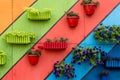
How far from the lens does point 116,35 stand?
4137 millimetres

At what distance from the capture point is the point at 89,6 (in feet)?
13.6

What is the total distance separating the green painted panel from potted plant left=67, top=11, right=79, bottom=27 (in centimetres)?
12

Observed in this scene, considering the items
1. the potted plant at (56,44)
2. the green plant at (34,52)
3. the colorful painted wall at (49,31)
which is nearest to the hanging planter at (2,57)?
the colorful painted wall at (49,31)

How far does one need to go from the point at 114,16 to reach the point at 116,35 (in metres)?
0.26

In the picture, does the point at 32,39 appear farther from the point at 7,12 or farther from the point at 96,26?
the point at 96,26

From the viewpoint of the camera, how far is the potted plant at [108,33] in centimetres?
412

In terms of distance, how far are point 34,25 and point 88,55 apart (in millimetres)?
754

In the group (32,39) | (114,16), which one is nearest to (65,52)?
(32,39)

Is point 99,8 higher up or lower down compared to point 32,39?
higher up

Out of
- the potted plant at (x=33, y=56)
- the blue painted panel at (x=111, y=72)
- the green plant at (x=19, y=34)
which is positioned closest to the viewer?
the green plant at (x=19, y=34)

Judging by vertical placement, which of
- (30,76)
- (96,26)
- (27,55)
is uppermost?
(96,26)

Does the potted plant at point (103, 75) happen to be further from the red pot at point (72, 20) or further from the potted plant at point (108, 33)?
the red pot at point (72, 20)

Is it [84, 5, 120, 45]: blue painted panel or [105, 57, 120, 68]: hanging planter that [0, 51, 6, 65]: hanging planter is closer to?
[84, 5, 120, 45]: blue painted panel

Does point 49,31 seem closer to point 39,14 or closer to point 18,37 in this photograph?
point 39,14
